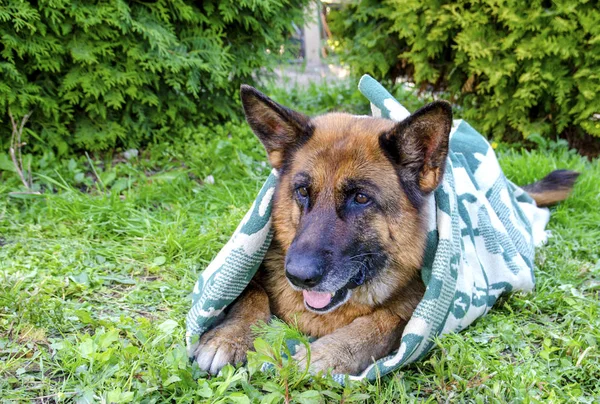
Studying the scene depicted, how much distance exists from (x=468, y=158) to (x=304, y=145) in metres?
1.27

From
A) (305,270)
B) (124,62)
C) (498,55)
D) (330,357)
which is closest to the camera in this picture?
(305,270)

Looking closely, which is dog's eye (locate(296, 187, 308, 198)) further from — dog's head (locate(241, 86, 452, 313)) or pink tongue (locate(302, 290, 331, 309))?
pink tongue (locate(302, 290, 331, 309))

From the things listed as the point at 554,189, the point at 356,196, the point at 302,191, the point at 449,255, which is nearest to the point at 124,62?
the point at 302,191

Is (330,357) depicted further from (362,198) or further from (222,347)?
(362,198)

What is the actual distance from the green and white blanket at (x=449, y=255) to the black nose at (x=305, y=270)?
0.40m

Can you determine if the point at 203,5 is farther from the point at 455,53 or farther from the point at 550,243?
the point at 550,243

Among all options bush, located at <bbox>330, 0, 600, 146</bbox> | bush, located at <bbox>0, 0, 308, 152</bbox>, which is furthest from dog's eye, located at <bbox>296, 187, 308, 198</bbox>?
bush, located at <bbox>330, 0, 600, 146</bbox>

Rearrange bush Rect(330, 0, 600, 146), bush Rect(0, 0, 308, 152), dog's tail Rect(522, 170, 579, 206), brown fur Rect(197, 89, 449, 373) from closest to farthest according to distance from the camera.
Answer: brown fur Rect(197, 89, 449, 373)
dog's tail Rect(522, 170, 579, 206)
bush Rect(0, 0, 308, 152)
bush Rect(330, 0, 600, 146)

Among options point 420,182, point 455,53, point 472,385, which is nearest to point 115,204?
point 420,182

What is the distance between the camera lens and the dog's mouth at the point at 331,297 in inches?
101

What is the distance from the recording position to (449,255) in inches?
102

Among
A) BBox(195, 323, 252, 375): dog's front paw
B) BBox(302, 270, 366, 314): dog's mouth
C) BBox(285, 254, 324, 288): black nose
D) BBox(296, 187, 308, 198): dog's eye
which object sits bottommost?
BBox(195, 323, 252, 375): dog's front paw

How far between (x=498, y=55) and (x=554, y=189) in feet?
5.74

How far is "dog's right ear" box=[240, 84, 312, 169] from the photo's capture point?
2689 millimetres
